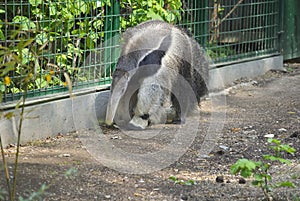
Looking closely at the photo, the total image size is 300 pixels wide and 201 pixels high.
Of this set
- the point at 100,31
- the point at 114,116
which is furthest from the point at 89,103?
the point at 100,31

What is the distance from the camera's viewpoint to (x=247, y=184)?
4.88 metres

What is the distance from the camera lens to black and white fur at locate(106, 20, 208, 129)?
22.2 ft

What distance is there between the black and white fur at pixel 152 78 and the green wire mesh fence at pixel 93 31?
1.07 feet

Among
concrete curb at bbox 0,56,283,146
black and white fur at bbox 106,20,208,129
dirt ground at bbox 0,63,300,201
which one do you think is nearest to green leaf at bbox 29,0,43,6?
concrete curb at bbox 0,56,283,146

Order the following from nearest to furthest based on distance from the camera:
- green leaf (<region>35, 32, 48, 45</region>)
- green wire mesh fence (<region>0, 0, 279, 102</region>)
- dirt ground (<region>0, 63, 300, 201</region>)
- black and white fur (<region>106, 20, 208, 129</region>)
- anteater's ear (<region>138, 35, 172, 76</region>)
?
dirt ground (<region>0, 63, 300, 201</region>)
green wire mesh fence (<region>0, 0, 279, 102</region>)
green leaf (<region>35, 32, 48, 45</region>)
black and white fur (<region>106, 20, 208, 129</region>)
anteater's ear (<region>138, 35, 172, 76</region>)

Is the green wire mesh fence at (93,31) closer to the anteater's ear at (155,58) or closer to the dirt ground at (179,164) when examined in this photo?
the anteater's ear at (155,58)

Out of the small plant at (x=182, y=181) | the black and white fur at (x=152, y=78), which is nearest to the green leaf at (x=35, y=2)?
the black and white fur at (x=152, y=78)

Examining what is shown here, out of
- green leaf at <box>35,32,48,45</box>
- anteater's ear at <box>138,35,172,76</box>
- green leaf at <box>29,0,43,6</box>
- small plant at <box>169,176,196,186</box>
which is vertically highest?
green leaf at <box>29,0,43,6</box>

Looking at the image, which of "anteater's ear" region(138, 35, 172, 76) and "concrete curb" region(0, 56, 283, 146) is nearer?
"concrete curb" region(0, 56, 283, 146)

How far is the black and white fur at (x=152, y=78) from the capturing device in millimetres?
6773

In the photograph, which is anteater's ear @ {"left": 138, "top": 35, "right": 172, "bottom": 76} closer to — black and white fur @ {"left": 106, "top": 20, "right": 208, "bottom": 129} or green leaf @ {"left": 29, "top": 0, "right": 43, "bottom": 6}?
black and white fur @ {"left": 106, "top": 20, "right": 208, "bottom": 129}

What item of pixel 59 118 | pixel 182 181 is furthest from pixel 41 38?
pixel 182 181

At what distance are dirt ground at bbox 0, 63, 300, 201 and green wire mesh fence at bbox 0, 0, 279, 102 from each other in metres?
0.64

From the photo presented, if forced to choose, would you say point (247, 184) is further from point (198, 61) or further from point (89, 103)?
point (198, 61)
